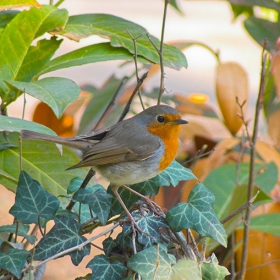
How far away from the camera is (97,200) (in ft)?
4.38

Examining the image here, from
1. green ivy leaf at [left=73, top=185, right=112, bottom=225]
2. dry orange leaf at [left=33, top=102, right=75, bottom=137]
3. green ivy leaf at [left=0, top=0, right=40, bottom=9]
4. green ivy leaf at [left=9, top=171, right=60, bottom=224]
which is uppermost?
green ivy leaf at [left=0, top=0, right=40, bottom=9]

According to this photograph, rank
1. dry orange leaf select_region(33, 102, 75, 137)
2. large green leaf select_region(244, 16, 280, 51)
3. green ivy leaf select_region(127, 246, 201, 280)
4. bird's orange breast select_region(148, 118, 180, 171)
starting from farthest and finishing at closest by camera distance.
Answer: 1. large green leaf select_region(244, 16, 280, 51)
2. dry orange leaf select_region(33, 102, 75, 137)
3. bird's orange breast select_region(148, 118, 180, 171)
4. green ivy leaf select_region(127, 246, 201, 280)

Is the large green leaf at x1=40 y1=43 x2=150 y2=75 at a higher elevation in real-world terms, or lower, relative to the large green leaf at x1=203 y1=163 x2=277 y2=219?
higher

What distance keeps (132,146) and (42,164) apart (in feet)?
1.01

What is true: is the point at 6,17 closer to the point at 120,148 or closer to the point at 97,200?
the point at 120,148

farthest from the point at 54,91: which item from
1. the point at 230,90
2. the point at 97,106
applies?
the point at 230,90

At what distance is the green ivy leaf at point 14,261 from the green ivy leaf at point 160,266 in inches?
9.8

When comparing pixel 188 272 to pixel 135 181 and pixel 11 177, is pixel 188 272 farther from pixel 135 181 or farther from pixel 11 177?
pixel 11 177

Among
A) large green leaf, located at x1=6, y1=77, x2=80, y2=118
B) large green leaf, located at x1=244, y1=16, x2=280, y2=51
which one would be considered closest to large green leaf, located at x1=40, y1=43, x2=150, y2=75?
large green leaf, located at x1=6, y1=77, x2=80, y2=118

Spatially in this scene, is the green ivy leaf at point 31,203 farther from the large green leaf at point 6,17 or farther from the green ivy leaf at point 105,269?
the large green leaf at point 6,17

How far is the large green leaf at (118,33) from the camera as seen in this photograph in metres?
1.71

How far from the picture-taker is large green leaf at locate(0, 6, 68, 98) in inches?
65.0

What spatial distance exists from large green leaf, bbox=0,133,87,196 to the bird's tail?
38 mm

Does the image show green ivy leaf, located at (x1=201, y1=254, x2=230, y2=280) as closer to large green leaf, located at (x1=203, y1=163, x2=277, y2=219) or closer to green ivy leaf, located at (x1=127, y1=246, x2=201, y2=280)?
green ivy leaf, located at (x1=127, y1=246, x2=201, y2=280)
